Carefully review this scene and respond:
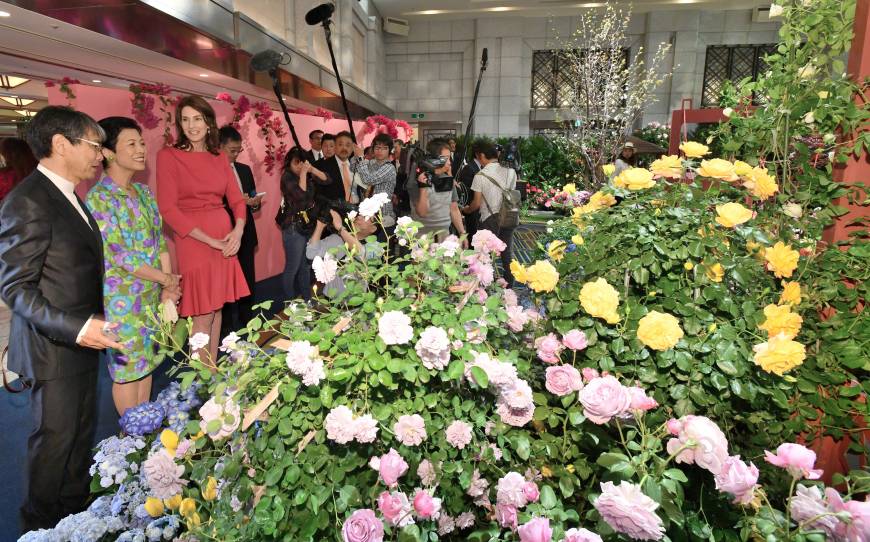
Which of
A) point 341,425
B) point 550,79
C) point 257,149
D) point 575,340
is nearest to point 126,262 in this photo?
point 341,425

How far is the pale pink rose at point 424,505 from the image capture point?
887 millimetres

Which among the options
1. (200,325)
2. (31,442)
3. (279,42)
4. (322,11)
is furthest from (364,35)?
(31,442)

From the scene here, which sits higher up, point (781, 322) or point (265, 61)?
point (265, 61)

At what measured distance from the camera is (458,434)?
1.00m

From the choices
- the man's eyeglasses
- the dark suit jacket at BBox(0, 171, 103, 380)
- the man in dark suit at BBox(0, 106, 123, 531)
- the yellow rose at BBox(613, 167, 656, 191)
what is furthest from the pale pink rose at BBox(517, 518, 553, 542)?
the man's eyeglasses

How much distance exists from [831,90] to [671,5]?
15.4m

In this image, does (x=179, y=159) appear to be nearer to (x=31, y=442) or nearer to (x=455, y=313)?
(x=31, y=442)

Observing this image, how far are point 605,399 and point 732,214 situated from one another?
1.96ft

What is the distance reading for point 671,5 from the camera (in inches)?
541

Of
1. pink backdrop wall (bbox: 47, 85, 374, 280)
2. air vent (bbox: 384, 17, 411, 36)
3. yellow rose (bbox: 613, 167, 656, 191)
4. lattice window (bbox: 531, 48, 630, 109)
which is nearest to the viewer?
yellow rose (bbox: 613, 167, 656, 191)

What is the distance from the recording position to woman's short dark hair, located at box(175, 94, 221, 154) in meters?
2.63

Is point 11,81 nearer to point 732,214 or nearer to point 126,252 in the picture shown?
point 126,252

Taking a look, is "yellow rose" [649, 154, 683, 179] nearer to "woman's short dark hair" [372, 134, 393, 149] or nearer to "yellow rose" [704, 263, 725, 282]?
"yellow rose" [704, 263, 725, 282]

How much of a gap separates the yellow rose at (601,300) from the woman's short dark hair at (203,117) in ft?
8.05
